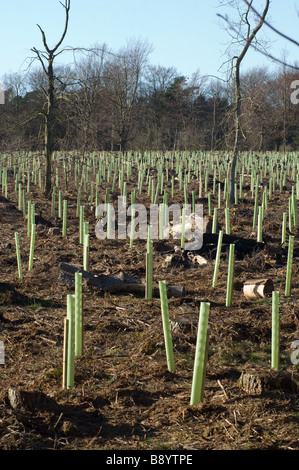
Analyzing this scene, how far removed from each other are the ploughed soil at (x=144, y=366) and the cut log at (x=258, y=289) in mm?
57

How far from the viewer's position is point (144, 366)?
352cm

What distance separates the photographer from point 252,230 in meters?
8.23

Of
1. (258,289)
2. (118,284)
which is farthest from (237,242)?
(118,284)

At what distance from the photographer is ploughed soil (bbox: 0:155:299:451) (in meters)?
2.64

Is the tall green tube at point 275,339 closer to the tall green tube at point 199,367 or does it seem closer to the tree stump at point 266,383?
the tree stump at point 266,383

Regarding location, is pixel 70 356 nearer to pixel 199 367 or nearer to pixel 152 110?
pixel 199 367

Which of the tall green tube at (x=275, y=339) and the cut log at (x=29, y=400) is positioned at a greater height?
the tall green tube at (x=275, y=339)

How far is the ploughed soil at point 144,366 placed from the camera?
2.64m

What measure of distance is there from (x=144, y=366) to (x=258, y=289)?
1.83 metres

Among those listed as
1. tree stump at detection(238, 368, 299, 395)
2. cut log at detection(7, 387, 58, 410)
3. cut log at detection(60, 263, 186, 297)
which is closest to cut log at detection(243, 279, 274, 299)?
cut log at detection(60, 263, 186, 297)

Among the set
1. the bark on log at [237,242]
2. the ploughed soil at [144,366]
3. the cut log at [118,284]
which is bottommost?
the ploughed soil at [144,366]

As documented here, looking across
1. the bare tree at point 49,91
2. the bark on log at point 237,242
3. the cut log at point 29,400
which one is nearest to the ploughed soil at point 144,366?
the cut log at point 29,400

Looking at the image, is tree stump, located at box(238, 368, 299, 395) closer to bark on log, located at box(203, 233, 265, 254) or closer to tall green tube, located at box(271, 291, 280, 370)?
tall green tube, located at box(271, 291, 280, 370)

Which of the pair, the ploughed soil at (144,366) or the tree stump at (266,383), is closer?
the ploughed soil at (144,366)
